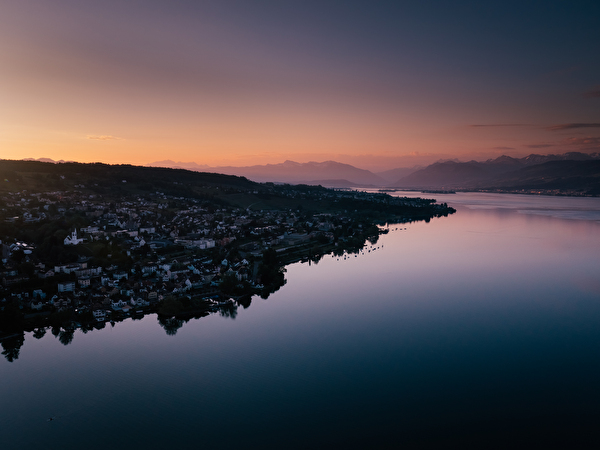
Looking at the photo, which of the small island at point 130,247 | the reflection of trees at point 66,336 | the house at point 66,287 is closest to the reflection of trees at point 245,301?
the small island at point 130,247

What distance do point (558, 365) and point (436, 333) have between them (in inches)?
123

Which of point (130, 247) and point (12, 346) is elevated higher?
point (130, 247)

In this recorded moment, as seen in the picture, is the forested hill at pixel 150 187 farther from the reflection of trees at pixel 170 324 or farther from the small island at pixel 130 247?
the reflection of trees at pixel 170 324

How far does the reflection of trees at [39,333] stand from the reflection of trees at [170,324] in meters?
3.31

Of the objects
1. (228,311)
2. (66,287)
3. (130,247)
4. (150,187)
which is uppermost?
(150,187)

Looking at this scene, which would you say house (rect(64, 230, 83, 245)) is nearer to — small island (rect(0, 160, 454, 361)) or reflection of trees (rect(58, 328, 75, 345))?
small island (rect(0, 160, 454, 361))

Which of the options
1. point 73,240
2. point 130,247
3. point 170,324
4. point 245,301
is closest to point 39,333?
point 170,324

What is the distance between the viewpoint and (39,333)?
39.3 feet

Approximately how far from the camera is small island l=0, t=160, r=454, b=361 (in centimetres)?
1333

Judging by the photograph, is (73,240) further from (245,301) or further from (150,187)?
(150,187)

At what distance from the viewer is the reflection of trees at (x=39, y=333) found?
1185 cm

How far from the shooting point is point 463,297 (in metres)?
15.5

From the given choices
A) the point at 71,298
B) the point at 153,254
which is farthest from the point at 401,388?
the point at 153,254

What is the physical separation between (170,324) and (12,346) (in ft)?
14.1
